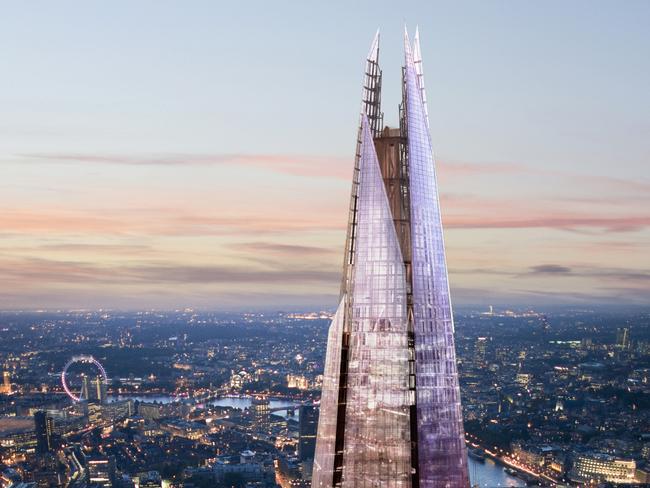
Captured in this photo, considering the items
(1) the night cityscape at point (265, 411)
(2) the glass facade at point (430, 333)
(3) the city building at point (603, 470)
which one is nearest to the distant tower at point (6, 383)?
(1) the night cityscape at point (265, 411)

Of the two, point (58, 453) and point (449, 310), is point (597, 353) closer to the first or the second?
point (58, 453)

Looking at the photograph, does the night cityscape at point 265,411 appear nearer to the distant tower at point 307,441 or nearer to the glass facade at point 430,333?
the distant tower at point 307,441

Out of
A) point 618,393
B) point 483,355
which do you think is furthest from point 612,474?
point 483,355

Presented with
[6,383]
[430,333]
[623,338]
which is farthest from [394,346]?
[623,338]

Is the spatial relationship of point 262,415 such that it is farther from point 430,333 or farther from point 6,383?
point 430,333

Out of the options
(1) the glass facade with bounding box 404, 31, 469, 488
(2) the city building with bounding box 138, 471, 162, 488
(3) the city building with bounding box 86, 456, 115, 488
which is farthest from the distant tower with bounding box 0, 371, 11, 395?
(1) the glass facade with bounding box 404, 31, 469, 488
